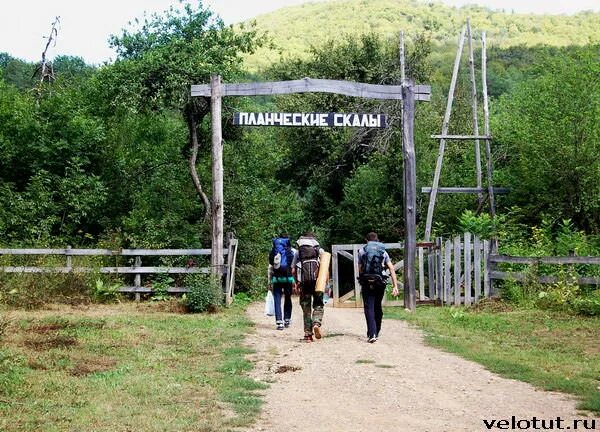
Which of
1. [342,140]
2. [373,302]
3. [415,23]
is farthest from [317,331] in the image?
[415,23]

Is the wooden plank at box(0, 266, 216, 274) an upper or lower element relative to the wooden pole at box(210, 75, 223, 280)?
lower

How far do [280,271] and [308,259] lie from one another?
1.60m

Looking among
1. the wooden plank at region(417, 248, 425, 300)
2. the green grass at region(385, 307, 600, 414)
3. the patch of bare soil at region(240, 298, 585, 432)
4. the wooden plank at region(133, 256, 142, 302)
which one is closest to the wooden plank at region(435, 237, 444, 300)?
the wooden plank at region(417, 248, 425, 300)

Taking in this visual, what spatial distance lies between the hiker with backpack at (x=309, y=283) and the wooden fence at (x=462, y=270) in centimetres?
582

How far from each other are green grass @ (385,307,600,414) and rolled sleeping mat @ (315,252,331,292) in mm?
2007

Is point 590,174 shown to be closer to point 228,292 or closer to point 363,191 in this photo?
point 228,292

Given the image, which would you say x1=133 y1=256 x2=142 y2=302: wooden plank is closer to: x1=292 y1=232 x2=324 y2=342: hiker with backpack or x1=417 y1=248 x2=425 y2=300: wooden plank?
x1=292 y1=232 x2=324 y2=342: hiker with backpack

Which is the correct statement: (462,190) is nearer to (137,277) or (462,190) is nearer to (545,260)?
(545,260)

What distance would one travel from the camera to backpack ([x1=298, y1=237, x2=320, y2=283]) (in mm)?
13609

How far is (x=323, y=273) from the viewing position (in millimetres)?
13625

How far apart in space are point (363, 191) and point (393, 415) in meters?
26.2

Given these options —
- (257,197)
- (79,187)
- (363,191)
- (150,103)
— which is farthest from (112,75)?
(363,191)

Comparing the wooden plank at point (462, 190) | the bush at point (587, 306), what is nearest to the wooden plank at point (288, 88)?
the wooden plank at point (462, 190)

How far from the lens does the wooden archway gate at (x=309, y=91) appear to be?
62.8 feet
